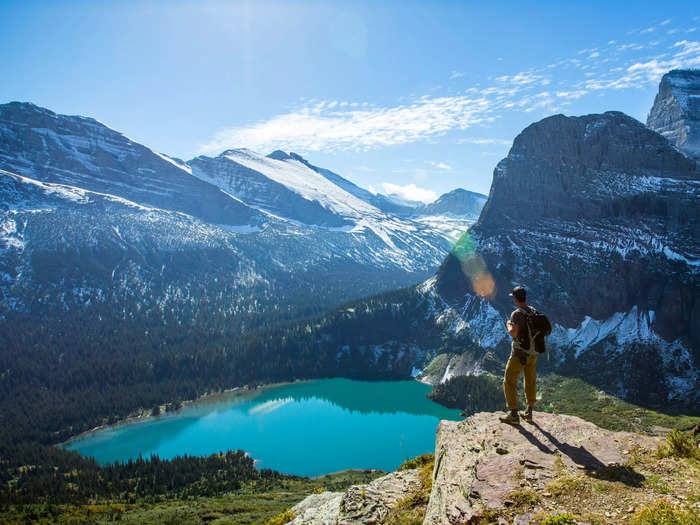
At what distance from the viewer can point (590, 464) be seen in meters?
10.4

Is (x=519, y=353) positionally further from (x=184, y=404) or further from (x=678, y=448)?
(x=184, y=404)

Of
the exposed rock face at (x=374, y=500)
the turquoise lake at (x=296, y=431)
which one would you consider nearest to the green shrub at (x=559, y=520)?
→ the exposed rock face at (x=374, y=500)

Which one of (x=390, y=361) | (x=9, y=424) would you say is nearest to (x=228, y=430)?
(x=9, y=424)

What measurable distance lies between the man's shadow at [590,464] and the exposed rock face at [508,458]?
0.02 m

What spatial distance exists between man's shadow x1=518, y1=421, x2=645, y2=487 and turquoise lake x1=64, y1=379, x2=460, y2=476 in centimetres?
9721

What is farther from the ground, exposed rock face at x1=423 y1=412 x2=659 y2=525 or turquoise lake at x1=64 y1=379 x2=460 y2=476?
exposed rock face at x1=423 y1=412 x2=659 y2=525

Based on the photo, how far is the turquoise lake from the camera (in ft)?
370

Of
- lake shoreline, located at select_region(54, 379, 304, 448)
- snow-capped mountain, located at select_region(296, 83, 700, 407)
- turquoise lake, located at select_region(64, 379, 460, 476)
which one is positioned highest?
snow-capped mountain, located at select_region(296, 83, 700, 407)

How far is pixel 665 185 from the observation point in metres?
163

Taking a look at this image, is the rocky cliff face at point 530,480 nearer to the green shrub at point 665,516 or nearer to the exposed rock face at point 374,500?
the exposed rock face at point 374,500

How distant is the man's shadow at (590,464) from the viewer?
31.1ft

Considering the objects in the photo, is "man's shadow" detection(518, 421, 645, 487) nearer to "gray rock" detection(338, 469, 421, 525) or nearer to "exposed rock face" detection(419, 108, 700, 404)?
"gray rock" detection(338, 469, 421, 525)

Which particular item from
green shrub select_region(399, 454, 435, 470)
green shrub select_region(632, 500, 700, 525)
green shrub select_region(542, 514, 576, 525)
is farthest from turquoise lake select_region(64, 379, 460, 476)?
green shrub select_region(632, 500, 700, 525)

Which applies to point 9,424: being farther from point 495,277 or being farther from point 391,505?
point 495,277
